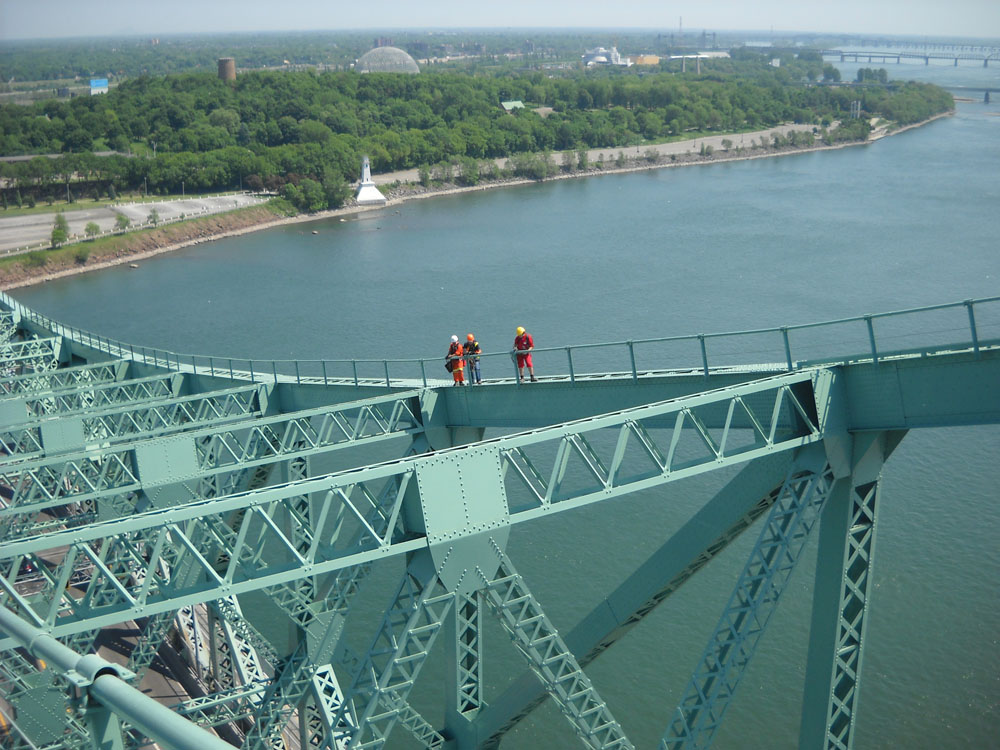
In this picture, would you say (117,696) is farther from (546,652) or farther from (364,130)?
(364,130)

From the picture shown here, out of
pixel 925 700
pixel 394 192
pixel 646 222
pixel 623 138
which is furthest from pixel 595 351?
pixel 623 138

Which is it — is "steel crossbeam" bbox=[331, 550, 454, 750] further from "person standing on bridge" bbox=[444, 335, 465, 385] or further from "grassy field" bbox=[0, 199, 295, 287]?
"grassy field" bbox=[0, 199, 295, 287]

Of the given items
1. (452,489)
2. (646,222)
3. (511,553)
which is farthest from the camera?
(646,222)

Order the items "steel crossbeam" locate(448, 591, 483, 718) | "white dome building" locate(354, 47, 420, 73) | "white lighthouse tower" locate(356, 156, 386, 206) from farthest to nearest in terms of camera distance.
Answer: "white dome building" locate(354, 47, 420, 73)
"white lighthouse tower" locate(356, 156, 386, 206)
"steel crossbeam" locate(448, 591, 483, 718)

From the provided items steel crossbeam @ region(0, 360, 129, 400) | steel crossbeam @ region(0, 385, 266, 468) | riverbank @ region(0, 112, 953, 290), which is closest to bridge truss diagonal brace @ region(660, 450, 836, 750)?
steel crossbeam @ region(0, 385, 266, 468)

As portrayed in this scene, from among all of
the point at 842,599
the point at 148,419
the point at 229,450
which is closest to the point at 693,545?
the point at 842,599

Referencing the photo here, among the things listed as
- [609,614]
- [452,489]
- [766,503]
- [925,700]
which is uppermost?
[452,489]

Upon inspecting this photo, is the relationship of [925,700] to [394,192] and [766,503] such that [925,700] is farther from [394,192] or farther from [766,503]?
[394,192]
